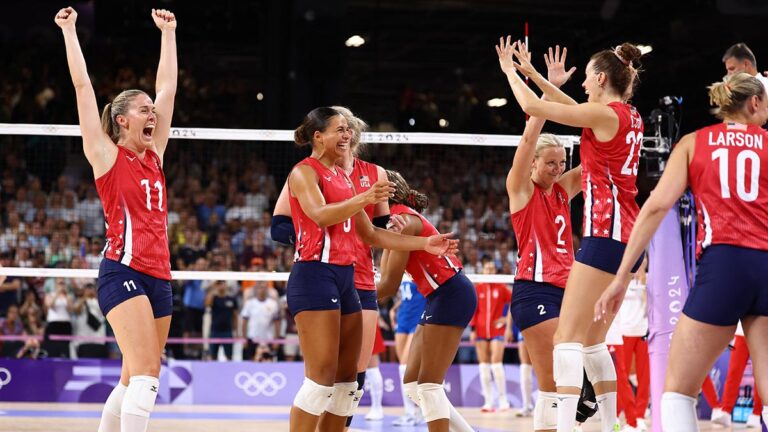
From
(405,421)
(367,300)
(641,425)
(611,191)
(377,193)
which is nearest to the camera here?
(377,193)

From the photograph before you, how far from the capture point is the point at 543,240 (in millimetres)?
6117

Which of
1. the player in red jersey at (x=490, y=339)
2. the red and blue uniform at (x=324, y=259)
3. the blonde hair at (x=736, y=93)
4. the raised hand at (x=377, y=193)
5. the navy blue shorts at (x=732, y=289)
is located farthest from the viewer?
the player in red jersey at (x=490, y=339)

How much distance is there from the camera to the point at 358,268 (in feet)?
21.5

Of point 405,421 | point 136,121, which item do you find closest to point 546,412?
point 136,121

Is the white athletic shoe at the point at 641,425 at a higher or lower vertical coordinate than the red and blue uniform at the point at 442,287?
lower

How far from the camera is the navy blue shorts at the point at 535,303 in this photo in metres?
5.98

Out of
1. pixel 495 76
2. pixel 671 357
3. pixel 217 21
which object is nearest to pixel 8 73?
pixel 217 21

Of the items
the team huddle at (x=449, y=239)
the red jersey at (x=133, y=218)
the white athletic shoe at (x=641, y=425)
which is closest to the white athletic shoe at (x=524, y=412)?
the white athletic shoe at (x=641, y=425)

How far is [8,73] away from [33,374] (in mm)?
7672

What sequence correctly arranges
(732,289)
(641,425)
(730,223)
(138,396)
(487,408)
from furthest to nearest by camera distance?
(487,408) < (641,425) < (138,396) < (730,223) < (732,289)

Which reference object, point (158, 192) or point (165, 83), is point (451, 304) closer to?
point (158, 192)

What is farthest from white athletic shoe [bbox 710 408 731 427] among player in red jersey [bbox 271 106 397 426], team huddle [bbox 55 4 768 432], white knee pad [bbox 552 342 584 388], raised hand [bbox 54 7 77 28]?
raised hand [bbox 54 7 77 28]

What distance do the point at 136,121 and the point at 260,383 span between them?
761 cm

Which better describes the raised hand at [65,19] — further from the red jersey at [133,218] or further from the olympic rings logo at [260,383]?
the olympic rings logo at [260,383]
